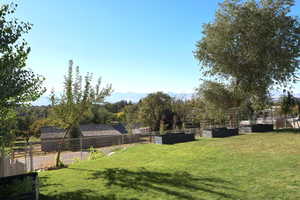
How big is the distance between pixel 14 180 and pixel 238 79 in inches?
590

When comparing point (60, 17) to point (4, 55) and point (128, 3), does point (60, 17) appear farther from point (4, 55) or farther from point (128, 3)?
point (4, 55)

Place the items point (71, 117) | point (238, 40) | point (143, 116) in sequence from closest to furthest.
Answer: point (71, 117) → point (238, 40) → point (143, 116)

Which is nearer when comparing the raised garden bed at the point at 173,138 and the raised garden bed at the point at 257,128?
the raised garden bed at the point at 173,138

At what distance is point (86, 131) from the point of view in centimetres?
3500

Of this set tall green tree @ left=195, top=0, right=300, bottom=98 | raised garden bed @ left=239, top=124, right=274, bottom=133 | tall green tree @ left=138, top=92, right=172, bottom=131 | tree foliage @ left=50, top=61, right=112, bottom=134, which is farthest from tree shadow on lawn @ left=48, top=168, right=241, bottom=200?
tall green tree @ left=138, top=92, right=172, bottom=131

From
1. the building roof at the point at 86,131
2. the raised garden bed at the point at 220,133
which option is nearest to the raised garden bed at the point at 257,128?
the raised garden bed at the point at 220,133

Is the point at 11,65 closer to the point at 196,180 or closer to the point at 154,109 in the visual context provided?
the point at 196,180

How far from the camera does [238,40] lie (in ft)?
47.6

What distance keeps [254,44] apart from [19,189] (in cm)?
1454

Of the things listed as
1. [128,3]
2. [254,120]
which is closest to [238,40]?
[254,120]

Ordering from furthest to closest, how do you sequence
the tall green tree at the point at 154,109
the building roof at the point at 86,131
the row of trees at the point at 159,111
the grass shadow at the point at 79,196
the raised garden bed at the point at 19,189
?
the building roof at the point at 86,131, the tall green tree at the point at 154,109, the row of trees at the point at 159,111, the grass shadow at the point at 79,196, the raised garden bed at the point at 19,189

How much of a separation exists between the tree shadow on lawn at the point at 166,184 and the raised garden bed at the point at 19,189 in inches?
25.1

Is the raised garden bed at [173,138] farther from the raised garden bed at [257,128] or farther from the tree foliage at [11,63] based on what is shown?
the tree foliage at [11,63]

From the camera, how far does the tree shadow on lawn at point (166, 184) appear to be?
3771 millimetres
